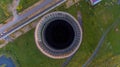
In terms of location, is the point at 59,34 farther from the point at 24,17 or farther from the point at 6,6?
the point at 6,6

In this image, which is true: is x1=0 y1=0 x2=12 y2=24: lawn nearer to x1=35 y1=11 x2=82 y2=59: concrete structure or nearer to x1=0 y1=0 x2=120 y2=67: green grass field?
x1=0 y1=0 x2=120 y2=67: green grass field

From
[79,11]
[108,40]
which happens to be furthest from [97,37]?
[79,11]

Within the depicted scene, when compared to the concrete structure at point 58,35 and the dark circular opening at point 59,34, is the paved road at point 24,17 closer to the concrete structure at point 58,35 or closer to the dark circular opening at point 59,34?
the concrete structure at point 58,35

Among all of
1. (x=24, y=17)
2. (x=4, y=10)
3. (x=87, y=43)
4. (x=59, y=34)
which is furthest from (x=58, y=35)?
(x=4, y=10)

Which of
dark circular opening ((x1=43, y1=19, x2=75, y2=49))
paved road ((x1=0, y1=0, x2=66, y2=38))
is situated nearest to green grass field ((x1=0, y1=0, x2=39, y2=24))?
paved road ((x1=0, y1=0, x2=66, y2=38))

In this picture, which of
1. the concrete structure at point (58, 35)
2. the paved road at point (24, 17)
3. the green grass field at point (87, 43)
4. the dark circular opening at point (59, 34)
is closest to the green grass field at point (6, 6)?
the paved road at point (24, 17)

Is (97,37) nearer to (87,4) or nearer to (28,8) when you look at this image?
(87,4)
